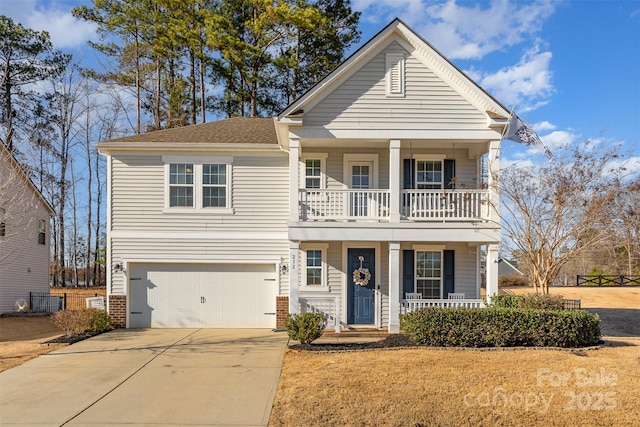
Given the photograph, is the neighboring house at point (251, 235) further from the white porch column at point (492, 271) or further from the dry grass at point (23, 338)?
the dry grass at point (23, 338)

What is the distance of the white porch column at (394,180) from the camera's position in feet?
41.9

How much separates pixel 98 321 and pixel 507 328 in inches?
429

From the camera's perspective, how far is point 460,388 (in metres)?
7.99

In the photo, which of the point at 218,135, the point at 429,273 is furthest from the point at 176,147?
Result: the point at 429,273

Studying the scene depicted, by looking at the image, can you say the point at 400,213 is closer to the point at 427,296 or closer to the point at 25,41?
the point at 427,296

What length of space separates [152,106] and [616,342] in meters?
28.0

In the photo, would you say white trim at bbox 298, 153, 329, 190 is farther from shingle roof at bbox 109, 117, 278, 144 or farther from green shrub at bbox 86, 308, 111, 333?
green shrub at bbox 86, 308, 111, 333

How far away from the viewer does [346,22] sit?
27969 mm

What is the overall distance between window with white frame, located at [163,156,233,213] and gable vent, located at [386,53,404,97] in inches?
207

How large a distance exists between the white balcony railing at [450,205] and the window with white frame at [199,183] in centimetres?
547

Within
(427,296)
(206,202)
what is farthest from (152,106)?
(427,296)

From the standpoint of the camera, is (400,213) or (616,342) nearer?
(616,342)

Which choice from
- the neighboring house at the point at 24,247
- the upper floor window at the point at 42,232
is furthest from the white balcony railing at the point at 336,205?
the upper floor window at the point at 42,232

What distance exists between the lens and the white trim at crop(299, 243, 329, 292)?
14125 mm
